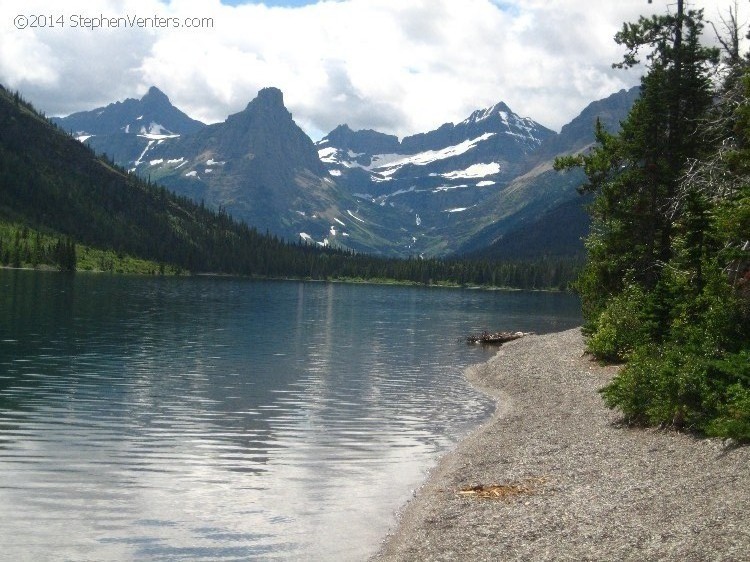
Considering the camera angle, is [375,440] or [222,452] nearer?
[222,452]

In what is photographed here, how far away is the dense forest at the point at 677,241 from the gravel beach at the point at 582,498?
1989mm

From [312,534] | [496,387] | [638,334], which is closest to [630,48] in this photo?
[638,334]

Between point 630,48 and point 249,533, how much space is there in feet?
155

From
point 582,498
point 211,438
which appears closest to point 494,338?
point 211,438

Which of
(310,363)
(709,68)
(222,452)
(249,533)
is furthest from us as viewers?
(310,363)

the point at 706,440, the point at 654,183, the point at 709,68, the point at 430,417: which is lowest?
the point at 430,417

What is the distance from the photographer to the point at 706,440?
28500 millimetres

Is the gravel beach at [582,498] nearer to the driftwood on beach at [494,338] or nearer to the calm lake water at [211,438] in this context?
the calm lake water at [211,438]

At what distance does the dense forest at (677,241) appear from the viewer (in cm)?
3127

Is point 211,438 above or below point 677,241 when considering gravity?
below

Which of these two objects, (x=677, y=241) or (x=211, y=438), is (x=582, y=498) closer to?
(x=211, y=438)

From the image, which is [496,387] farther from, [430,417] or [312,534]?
[312,534]

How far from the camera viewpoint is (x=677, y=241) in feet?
167

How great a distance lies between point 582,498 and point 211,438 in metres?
20.1
